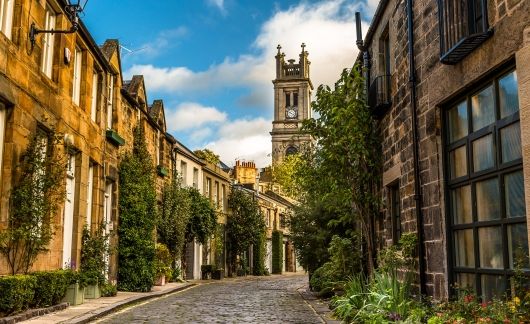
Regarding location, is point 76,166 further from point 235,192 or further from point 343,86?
point 235,192

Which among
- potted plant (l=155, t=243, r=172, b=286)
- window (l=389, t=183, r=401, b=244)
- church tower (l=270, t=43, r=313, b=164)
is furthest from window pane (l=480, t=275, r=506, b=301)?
church tower (l=270, t=43, r=313, b=164)

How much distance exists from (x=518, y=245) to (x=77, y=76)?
11.5 metres

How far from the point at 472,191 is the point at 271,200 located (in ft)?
133

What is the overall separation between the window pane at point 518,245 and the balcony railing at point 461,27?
6.53 ft

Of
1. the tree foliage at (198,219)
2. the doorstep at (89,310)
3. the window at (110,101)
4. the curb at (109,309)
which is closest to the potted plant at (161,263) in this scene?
the curb at (109,309)

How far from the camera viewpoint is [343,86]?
11789 mm

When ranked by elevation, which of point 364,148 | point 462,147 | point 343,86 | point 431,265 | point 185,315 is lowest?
point 185,315

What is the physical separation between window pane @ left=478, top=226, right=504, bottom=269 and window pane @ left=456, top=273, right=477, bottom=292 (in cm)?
28

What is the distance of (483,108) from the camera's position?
6.50m

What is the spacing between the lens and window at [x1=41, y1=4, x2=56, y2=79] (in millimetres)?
12047

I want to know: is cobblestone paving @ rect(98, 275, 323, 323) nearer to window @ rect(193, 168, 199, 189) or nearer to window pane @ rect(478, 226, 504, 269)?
window pane @ rect(478, 226, 504, 269)

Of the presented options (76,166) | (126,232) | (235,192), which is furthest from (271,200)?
(76,166)

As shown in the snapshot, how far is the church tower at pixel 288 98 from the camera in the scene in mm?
91812

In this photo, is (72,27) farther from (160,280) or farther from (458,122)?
(160,280)
